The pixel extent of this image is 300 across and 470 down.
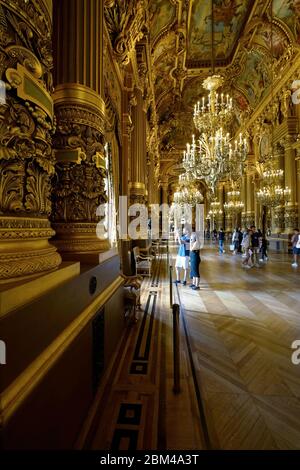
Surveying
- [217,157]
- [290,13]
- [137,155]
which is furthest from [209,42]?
[217,157]

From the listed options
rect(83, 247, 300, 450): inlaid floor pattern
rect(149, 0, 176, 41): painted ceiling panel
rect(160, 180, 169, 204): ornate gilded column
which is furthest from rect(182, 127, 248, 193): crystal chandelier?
rect(160, 180, 169, 204): ornate gilded column

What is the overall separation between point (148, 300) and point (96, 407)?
340cm

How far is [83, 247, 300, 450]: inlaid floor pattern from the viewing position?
176 cm

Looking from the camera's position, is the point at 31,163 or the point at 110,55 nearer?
the point at 31,163

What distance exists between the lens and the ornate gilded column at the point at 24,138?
3.76 feet

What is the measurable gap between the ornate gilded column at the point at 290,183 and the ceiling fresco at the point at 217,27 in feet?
21.0

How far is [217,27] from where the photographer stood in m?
12.7

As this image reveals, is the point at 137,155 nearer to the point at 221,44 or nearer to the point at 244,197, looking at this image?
the point at 221,44

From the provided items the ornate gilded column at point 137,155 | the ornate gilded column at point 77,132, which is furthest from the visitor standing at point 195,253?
the ornate gilded column at point 77,132

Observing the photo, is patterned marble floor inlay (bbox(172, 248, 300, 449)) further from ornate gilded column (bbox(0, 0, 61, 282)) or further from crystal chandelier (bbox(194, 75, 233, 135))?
crystal chandelier (bbox(194, 75, 233, 135))

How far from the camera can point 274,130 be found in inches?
633
